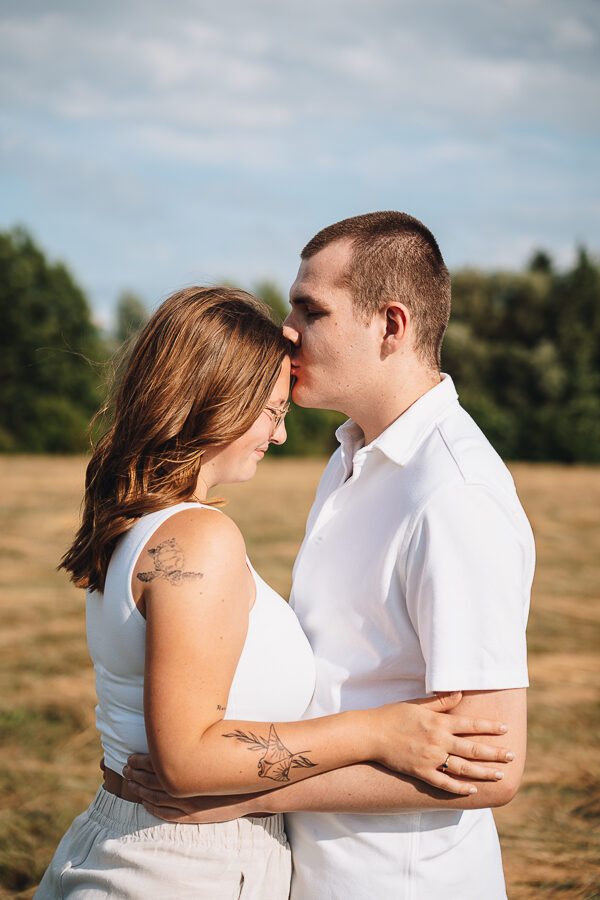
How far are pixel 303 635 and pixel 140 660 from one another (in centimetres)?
47

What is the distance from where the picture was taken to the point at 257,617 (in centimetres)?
188

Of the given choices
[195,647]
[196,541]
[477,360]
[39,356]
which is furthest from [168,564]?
[477,360]

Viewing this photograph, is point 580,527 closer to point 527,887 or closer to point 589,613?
point 589,613

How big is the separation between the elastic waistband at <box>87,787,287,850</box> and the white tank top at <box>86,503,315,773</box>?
10 centimetres

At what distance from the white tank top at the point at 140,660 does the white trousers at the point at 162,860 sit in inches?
5.7

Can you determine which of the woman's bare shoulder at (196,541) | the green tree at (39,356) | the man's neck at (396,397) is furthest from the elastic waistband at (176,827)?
the green tree at (39,356)

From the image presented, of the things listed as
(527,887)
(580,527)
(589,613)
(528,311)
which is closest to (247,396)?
(527,887)

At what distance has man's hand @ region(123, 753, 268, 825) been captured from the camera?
1.80 m

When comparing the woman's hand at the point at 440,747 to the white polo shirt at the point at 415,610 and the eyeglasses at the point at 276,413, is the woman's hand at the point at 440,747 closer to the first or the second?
the white polo shirt at the point at 415,610

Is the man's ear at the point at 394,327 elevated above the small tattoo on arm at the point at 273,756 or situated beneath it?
elevated above

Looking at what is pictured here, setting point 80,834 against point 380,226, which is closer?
point 80,834

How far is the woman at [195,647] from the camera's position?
1.68m

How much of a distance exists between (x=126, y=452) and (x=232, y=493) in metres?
14.6

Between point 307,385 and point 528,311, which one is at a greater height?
point 307,385
